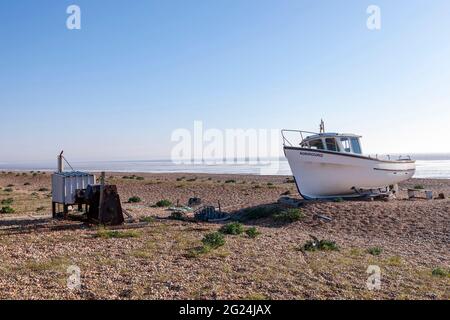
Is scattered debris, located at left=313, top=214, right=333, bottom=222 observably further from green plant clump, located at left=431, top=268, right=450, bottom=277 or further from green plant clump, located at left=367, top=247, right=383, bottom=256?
green plant clump, located at left=431, top=268, right=450, bottom=277

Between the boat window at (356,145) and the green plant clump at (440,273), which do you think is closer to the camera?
the green plant clump at (440,273)

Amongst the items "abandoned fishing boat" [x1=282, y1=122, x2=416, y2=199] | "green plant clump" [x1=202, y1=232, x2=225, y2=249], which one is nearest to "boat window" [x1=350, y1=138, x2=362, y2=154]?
"abandoned fishing boat" [x1=282, y1=122, x2=416, y2=199]

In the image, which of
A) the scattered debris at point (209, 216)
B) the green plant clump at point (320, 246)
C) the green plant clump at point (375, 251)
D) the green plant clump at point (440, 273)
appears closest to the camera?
the green plant clump at point (440, 273)

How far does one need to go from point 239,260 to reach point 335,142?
14.3 m

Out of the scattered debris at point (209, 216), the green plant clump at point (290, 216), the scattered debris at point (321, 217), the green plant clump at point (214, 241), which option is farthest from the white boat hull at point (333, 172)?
the green plant clump at point (214, 241)

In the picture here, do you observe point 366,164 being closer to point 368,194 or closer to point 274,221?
point 368,194

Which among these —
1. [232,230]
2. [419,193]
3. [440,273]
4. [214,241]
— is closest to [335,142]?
[419,193]

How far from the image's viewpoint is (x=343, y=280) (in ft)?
29.5

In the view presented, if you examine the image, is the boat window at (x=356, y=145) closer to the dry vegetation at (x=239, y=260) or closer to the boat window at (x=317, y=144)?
the boat window at (x=317, y=144)

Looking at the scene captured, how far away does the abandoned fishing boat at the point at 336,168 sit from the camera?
2217 centimetres

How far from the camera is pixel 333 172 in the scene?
22.3 metres

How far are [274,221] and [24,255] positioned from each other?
34.7ft

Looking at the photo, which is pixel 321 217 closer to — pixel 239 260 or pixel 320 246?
pixel 320 246

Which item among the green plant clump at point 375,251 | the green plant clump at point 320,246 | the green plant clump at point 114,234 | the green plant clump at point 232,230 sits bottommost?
the green plant clump at point 375,251
